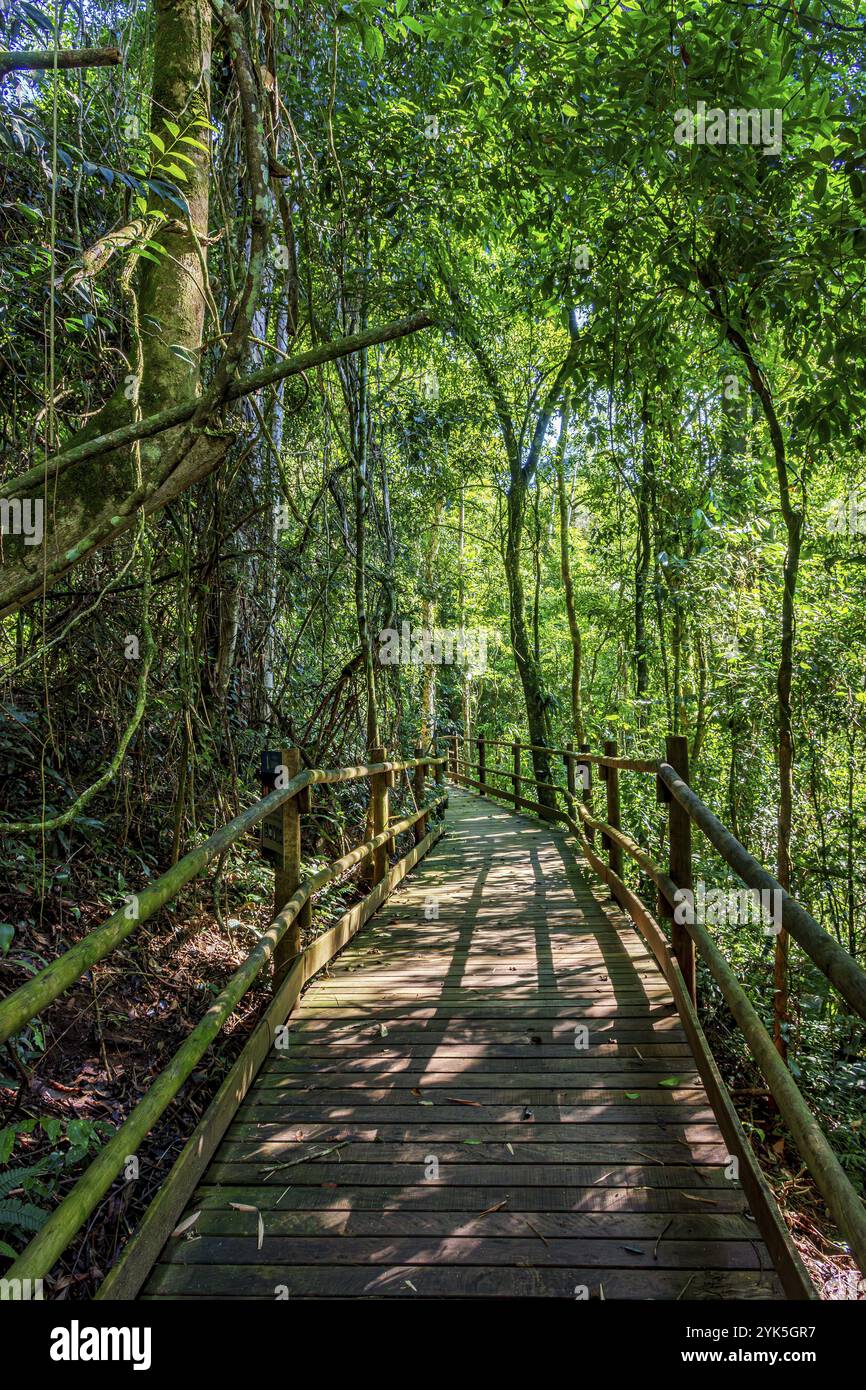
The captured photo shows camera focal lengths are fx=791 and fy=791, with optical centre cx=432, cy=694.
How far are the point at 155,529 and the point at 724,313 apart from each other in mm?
3274

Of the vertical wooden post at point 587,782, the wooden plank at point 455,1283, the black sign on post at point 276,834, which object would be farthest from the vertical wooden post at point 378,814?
the wooden plank at point 455,1283

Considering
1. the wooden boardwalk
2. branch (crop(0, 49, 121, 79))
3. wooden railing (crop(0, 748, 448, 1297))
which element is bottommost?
the wooden boardwalk

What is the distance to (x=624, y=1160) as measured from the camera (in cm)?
232

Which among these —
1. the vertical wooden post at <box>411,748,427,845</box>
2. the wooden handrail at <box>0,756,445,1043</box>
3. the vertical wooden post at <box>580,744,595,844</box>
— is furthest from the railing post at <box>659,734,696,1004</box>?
the vertical wooden post at <box>411,748,427,845</box>

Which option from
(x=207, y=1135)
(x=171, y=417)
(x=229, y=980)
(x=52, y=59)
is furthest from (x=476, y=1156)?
(x=52, y=59)

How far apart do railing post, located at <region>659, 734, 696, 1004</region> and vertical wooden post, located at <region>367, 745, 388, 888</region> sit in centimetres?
250

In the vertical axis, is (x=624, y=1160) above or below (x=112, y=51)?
below

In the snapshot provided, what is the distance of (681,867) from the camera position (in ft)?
11.0

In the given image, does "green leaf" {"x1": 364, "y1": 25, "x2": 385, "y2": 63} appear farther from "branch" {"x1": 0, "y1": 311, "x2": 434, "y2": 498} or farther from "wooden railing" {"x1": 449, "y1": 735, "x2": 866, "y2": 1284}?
"wooden railing" {"x1": 449, "y1": 735, "x2": 866, "y2": 1284}

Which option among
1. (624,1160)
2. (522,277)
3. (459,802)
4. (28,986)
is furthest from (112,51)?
(459,802)

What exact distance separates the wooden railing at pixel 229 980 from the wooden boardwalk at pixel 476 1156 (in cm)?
13

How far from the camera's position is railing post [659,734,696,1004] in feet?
10.5

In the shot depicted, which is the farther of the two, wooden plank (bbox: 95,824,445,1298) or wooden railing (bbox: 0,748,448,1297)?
wooden plank (bbox: 95,824,445,1298)
